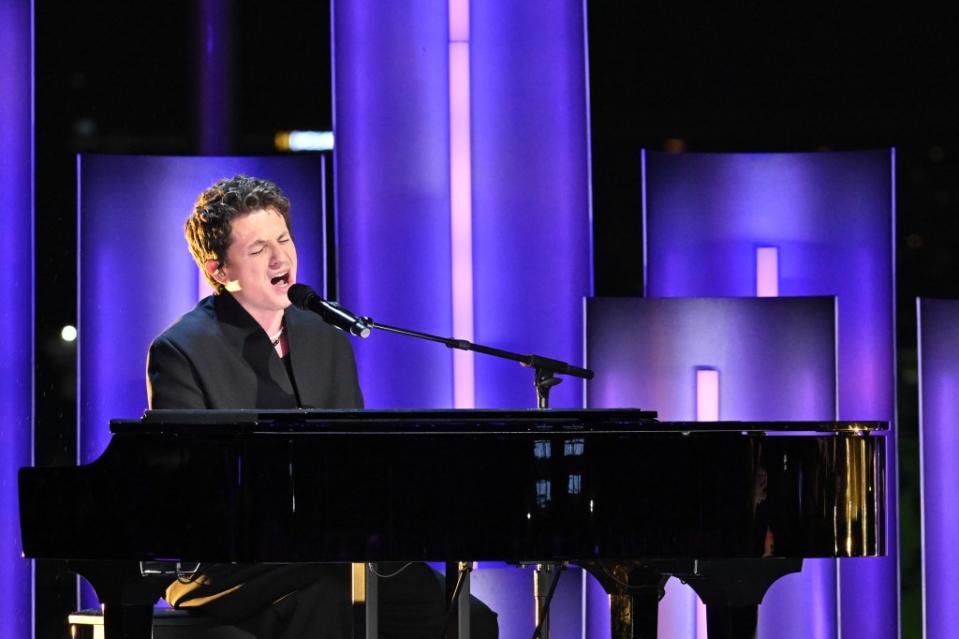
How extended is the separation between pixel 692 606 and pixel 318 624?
5.40 ft

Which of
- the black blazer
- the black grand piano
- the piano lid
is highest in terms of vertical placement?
the black blazer

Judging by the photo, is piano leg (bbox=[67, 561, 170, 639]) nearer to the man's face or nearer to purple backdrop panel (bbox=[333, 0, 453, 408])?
the man's face

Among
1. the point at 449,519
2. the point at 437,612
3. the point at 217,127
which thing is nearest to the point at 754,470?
the point at 449,519

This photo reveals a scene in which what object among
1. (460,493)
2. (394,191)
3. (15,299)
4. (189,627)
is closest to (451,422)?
(460,493)

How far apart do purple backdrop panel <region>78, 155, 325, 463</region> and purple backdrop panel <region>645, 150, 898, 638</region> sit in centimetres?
162

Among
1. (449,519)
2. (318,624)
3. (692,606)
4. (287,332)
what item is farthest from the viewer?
(692,606)

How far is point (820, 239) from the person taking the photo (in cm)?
480

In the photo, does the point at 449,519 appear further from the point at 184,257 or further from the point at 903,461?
the point at 903,461

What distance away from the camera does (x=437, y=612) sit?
367cm

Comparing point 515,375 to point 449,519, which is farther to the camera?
point 515,375

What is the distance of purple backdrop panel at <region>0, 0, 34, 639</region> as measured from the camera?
15.1 ft

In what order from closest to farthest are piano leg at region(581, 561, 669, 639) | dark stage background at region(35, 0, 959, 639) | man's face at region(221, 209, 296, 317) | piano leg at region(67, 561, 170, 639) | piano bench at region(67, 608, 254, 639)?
piano leg at region(67, 561, 170, 639) → piano leg at region(581, 561, 669, 639) → piano bench at region(67, 608, 254, 639) → man's face at region(221, 209, 296, 317) → dark stage background at region(35, 0, 959, 639)

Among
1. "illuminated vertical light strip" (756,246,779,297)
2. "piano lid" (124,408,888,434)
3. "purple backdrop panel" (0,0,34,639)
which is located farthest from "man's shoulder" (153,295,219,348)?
"illuminated vertical light strip" (756,246,779,297)

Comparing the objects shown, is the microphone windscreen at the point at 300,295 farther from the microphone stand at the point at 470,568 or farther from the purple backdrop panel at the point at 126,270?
the purple backdrop panel at the point at 126,270
